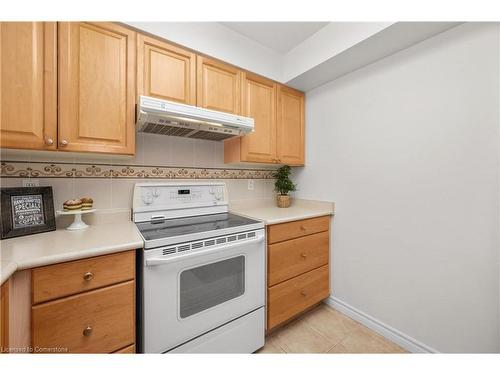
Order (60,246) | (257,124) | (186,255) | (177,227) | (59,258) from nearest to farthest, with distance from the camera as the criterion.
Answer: (59,258) → (60,246) → (186,255) → (177,227) → (257,124)

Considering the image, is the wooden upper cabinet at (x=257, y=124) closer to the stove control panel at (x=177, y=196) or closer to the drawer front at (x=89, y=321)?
the stove control panel at (x=177, y=196)

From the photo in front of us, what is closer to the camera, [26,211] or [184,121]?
[26,211]

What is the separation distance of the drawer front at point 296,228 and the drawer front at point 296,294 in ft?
1.15

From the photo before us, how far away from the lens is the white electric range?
3.50ft

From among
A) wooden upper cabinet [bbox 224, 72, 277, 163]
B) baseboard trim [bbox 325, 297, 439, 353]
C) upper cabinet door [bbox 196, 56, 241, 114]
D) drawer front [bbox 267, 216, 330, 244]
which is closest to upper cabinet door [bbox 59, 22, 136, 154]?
upper cabinet door [bbox 196, 56, 241, 114]

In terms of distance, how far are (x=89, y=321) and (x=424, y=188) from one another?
202 centimetres

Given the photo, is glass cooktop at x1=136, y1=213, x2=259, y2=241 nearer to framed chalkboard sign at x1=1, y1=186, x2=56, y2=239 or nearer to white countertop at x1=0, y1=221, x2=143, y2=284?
white countertop at x1=0, y1=221, x2=143, y2=284

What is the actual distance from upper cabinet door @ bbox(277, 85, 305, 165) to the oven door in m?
0.94

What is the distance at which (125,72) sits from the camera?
49.4 inches

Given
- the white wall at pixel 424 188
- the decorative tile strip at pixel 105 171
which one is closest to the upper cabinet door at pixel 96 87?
the decorative tile strip at pixel 105 171

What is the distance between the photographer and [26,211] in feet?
3.74

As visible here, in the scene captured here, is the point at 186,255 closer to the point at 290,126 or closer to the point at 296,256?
the point at 296,256

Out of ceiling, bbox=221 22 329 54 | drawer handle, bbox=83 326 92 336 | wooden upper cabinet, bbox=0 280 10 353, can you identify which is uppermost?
ceiling, bbox=221 22 329 54

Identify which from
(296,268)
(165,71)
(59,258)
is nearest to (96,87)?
(165,71)
